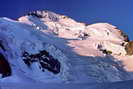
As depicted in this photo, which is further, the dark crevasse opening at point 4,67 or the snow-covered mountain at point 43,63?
the snow-covered mountain at point 43,63

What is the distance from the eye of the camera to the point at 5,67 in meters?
109

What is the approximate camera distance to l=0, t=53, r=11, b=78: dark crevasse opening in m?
105

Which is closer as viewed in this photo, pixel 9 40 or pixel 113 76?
pixel 9 40

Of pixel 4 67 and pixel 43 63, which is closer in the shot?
pixel 4 67

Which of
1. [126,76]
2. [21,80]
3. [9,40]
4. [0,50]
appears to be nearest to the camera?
[21,80]

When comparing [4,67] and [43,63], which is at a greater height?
[43,63]

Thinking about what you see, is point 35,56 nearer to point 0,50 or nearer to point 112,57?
point 0,50

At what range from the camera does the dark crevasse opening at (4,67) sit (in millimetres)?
104950

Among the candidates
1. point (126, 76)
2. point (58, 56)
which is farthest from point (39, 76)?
point (126, 76)

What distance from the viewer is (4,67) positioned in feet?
358

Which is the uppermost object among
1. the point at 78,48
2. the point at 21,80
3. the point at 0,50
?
the point at 78,48

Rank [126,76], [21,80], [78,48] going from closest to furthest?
[21,80], [126,76], [78,48]

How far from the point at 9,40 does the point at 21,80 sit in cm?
2482

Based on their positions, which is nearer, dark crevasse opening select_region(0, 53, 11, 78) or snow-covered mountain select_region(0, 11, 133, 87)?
dark crevasse opening select_region(0, 53, 11, 78)
